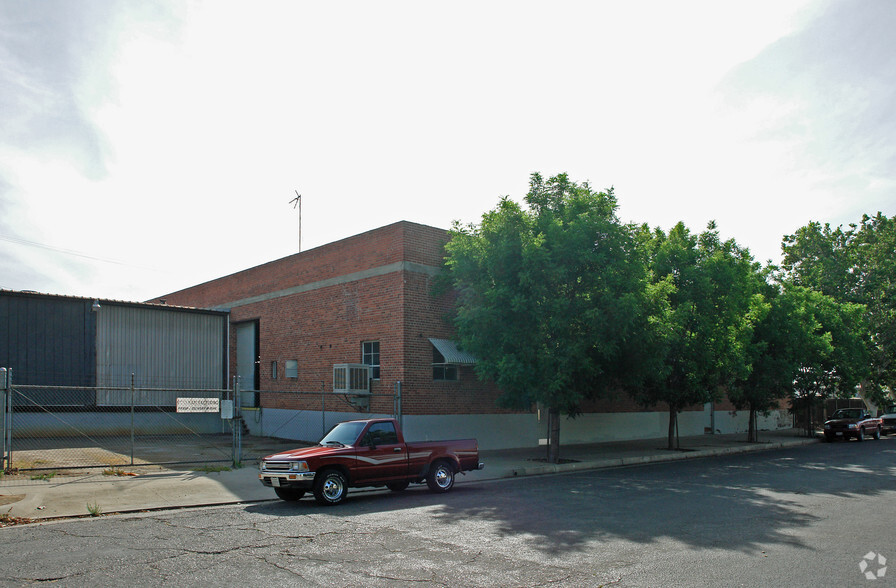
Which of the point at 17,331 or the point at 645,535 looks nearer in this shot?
the point at 645,535

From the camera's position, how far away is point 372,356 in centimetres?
2183

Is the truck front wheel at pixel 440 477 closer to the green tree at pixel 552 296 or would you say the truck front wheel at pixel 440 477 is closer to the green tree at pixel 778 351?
the green tree at pixel 552 296

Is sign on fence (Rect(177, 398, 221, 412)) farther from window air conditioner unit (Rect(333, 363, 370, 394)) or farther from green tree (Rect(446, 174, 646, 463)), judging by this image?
green tree (Rect(446, 174, 646, 463))

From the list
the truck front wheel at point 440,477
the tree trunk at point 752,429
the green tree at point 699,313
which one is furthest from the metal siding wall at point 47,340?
the tree trunk at point 752,429

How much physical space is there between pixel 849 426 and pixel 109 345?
33.9 metres

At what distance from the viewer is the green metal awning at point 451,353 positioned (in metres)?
20.6

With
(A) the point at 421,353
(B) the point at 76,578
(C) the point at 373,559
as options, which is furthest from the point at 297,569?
(A) the point at 421,353

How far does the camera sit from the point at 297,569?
7148mm

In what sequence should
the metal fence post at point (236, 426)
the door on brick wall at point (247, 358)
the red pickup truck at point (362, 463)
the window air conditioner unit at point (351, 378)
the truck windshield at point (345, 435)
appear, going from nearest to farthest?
1. the red pickup truck at point (362, 463)
2. the truck windshield at point (345, 435)
3. the metal fence post at point (236, 426)
4. the window air conditioner unit at point (351, 378)
5. the door on brick wall at point (247, 358)

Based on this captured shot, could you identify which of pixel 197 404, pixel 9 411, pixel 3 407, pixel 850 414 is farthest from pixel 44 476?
pixel 850 414

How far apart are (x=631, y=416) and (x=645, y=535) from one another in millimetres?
22402

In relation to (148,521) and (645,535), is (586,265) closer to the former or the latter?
(645,535)

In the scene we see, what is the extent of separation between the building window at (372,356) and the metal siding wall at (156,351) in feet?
30.1

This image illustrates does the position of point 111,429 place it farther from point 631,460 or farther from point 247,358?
point 631,460
